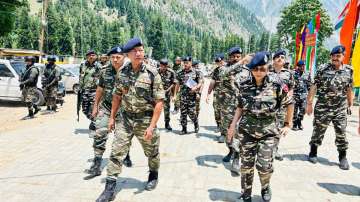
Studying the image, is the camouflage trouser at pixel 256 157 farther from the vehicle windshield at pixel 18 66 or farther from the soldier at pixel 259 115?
the vehicle windshield at pixel 18 66

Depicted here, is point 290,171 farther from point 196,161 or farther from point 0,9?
point 0,9

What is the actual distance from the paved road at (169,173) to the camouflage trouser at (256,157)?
0.54m

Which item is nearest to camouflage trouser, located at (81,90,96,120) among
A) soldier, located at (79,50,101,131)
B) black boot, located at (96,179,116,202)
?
soldier, located at (79,50,101,131)

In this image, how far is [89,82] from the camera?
764 centimetres

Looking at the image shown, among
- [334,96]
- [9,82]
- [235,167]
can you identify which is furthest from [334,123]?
[9,82]

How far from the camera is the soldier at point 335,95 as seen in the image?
6297 mm

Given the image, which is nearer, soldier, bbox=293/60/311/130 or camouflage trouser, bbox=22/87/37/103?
soldier, bbox=293/60/311/130

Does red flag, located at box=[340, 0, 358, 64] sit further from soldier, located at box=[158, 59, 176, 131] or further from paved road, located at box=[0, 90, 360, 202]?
soldier, located at box=[158, 59, 176, 131]

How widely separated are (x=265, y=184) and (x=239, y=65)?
96.8 inches

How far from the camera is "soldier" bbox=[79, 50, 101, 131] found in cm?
754

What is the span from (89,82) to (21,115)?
552 centimetres

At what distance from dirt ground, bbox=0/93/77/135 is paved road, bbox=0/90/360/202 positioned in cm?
136

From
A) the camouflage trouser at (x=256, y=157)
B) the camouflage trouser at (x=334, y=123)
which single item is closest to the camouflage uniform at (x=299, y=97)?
the camouflage trouser at (x=334, y=123)

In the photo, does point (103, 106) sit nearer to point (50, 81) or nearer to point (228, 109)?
point (228, 109)
